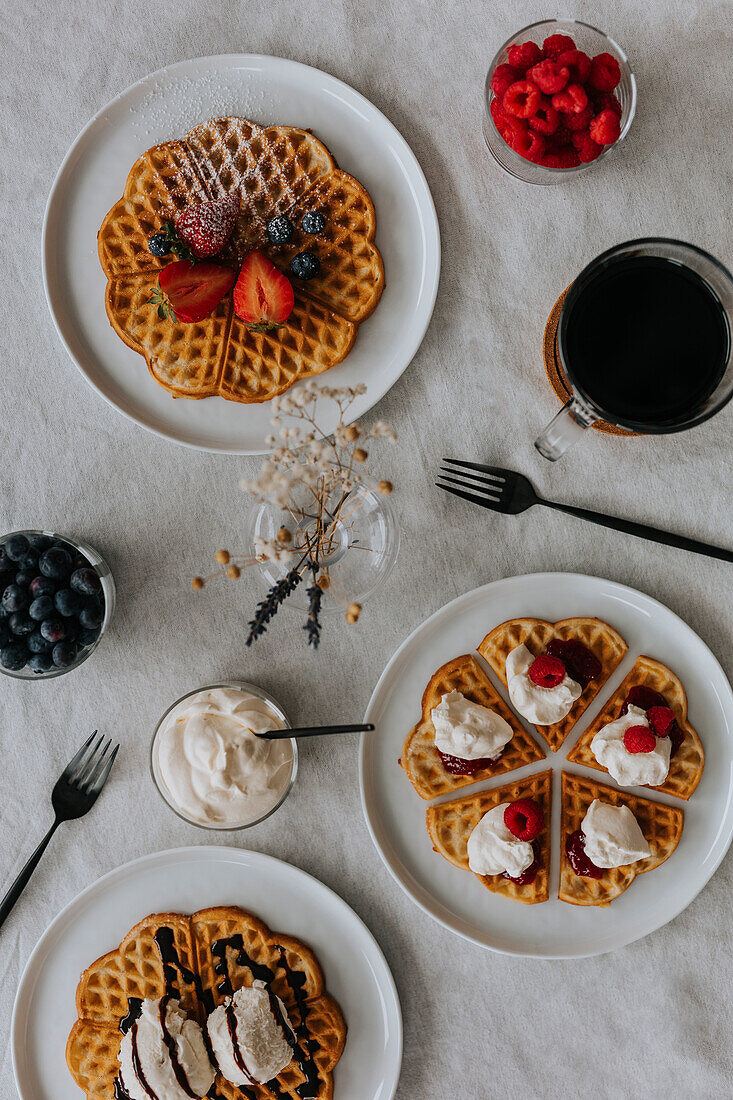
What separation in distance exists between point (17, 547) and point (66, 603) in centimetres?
18

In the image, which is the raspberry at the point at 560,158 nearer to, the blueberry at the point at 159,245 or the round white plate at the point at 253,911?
the blueberry at the point at 159,245

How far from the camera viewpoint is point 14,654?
163cm

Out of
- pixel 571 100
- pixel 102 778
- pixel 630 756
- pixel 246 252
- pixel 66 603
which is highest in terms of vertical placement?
pixel 571 100

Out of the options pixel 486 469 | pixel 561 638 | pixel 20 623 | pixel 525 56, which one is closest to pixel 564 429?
pixel 486 469

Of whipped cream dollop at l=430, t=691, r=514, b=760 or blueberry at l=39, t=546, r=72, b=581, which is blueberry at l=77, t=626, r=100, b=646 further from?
whipped cream dollop at l=430, t=691, r=514, b=760

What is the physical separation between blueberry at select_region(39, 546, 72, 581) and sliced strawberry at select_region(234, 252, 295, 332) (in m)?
0.68

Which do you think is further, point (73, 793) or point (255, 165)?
point (73, 793)

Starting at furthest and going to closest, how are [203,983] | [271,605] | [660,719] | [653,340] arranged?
[203,983] < [660,719] < [653,340] < [271,605]

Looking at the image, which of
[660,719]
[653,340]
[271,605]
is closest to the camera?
[271,605]

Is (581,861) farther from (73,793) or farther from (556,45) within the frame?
(556,45)

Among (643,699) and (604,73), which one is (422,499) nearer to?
(643,699)

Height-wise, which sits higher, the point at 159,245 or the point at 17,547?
the point at 159,245

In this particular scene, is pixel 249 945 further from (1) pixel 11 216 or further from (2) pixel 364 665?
(1) pixel 11 216

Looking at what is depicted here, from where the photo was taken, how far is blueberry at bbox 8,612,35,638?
5.28 ft
